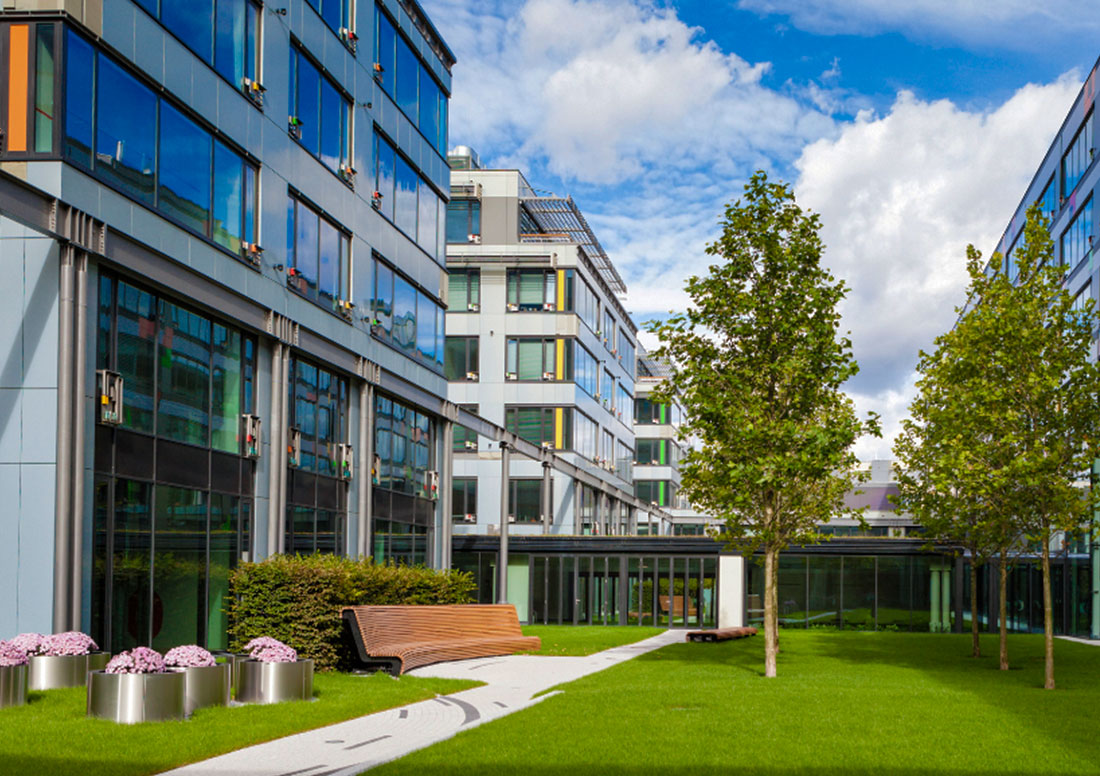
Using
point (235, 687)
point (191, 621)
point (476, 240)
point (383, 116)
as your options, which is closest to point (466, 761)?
point (235, 687)

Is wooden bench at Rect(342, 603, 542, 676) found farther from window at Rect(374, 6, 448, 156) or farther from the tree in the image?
window at Rect(374, 6, 448, 156)

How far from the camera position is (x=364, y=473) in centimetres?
3120

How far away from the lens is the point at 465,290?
56.2 metres

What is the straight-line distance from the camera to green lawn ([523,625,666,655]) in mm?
28748

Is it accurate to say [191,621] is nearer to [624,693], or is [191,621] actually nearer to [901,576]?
[624,693]

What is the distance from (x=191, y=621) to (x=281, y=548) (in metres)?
3.43

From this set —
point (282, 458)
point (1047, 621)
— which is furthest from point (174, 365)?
point (1047, 621)

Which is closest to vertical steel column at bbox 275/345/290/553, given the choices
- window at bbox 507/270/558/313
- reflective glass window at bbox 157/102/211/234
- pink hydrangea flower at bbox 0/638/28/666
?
reflective glass window at bbox 157/102/211/234

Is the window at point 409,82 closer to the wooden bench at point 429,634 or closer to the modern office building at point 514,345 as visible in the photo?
the wooden bench at point 429,634

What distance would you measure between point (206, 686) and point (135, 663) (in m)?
1.39

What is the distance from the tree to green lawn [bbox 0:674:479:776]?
8137 millimetres

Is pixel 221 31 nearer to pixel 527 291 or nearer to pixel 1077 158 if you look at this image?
pixel 1077 158

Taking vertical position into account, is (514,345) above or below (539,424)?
above

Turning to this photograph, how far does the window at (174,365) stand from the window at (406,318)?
808 cm
